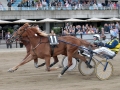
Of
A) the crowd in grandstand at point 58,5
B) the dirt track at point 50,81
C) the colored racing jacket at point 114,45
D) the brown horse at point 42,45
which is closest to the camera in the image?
the dirt track at point 50,81

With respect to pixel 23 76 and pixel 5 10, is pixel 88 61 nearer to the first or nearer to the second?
pixel 23 76

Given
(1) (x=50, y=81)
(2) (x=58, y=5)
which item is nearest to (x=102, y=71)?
(1) (x=50, y=81)

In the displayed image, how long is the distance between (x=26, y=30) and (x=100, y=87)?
3264mm

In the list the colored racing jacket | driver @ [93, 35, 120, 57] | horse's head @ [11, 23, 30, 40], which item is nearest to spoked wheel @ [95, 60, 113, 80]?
driver @ [93, 35, 120, 57]

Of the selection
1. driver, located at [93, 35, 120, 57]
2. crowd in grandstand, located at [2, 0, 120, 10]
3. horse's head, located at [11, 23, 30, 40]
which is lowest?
crowd in grandstand, located at [2, 0, 120, 10]

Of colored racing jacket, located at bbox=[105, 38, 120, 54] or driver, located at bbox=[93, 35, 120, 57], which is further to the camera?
colored racing jacket, located at bbox=[105, 38, 120, 54]

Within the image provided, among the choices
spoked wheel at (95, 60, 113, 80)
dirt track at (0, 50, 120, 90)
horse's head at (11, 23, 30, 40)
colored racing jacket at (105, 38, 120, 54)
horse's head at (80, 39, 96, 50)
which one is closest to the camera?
dirt track at (0, 50, 120, 90)

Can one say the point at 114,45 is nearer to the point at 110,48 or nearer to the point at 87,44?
the point at 110,48

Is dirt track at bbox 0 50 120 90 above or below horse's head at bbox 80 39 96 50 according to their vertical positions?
below

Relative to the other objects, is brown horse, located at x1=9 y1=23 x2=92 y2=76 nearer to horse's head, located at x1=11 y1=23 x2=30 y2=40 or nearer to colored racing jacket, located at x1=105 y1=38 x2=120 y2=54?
horse's head, located at x1=11 y1=23 x2=30 y2=40

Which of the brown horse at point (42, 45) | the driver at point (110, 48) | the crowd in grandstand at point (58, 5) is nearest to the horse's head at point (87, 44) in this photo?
the brown horse at point (42, 45)

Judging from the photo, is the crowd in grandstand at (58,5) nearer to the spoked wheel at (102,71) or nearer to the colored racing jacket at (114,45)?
the colored racing jacket at (114,45)

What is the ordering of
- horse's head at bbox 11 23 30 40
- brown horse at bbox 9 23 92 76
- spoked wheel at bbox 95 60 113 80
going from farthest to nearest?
horse's head at bbox 11 23 30 40 → brown horse at bbox 9 23 92 76 → spoked wheel at bbox 95 60 113 80

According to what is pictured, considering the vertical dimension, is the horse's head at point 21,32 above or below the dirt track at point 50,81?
above
